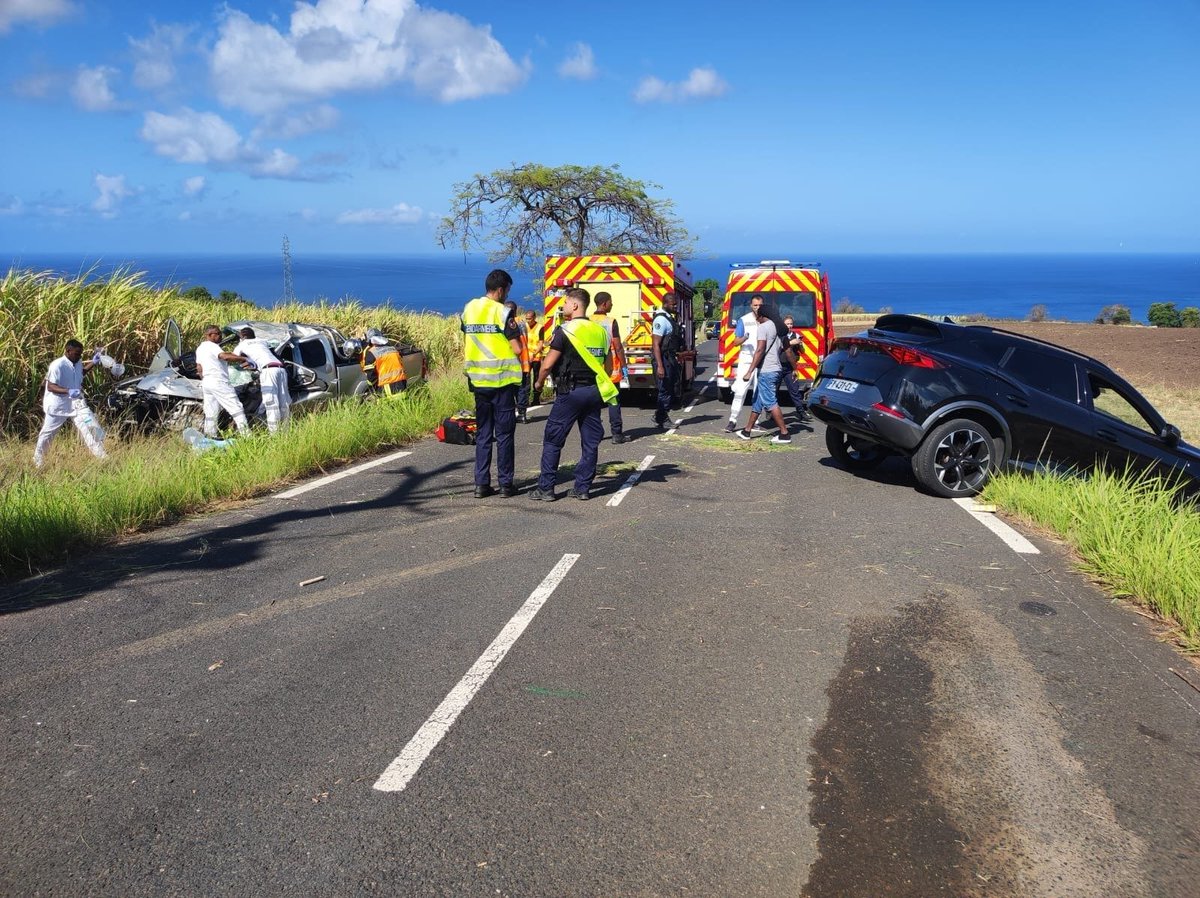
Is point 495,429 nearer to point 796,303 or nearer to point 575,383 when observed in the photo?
point 575,383

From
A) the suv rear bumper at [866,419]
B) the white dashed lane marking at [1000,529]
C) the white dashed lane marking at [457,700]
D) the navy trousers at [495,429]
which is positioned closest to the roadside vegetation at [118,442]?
the navy trousers at [495,429]

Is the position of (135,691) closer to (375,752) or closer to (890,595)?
(375,752)

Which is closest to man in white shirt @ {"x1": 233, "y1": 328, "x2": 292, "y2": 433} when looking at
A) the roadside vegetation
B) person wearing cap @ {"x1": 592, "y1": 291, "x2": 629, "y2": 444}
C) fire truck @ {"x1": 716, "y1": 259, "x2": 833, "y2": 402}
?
the roadside vegetation

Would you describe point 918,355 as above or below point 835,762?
above

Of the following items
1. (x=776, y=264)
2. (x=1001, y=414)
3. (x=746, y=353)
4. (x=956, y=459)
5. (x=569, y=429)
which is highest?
(x=776, y=264)

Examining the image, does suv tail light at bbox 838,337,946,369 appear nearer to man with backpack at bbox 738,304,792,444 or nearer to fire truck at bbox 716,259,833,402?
man with backpack at bbox 738,304,792,444

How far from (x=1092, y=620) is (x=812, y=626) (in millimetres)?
1756

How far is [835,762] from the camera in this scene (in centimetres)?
397

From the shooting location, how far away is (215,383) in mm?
11633

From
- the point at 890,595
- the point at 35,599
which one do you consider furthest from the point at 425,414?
the point at 890,595

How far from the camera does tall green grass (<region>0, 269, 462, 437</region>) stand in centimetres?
1274

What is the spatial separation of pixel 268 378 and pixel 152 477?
3895 millimetres

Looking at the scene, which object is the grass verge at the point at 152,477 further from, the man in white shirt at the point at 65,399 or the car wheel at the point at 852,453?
the car wheel at the point at 852,453

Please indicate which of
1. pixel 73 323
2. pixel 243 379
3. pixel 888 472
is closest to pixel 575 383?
pixel 888 472
